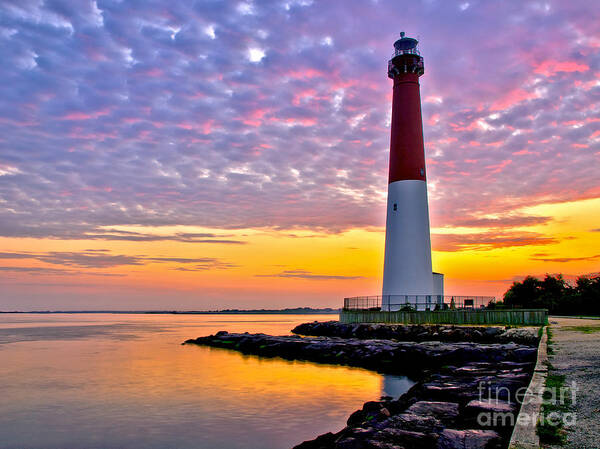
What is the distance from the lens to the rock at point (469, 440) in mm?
5639

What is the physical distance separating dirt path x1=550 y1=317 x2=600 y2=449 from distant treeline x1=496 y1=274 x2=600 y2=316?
34963 mm

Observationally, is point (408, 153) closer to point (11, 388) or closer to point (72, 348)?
point (11, 388)

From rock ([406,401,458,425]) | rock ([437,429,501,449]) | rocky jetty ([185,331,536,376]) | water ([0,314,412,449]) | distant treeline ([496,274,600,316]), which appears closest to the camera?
rock ([437,429,501,449])

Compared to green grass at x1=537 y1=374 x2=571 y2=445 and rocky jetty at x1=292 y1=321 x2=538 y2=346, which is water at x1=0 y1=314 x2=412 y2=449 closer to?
green grass at x1=537 y1=374 x2=571 y2=445

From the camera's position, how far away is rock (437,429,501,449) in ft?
18.5

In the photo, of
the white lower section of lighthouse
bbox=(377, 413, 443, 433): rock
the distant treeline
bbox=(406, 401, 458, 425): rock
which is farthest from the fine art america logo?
the distant treeline

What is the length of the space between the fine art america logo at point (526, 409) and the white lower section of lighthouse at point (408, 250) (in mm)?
19906

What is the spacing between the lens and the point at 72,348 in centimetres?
3388

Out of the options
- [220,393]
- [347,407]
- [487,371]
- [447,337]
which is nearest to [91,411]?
[220,393]

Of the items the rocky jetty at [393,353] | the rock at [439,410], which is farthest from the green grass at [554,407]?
the rocky jetty at [393,353]

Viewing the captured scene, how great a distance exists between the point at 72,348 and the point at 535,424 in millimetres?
35169

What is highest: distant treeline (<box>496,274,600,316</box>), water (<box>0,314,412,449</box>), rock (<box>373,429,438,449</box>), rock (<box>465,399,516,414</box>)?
distant treeline (<box>496,274,600,316</box>)

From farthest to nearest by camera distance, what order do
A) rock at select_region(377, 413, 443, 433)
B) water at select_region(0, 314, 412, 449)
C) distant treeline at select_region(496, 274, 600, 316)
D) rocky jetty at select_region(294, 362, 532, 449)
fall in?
distant treeline at select_region(496, 274, 600, 316)
water at select_region(0, 314, 412, 449)
rock at select_region(377, 413, 443, 433)
rocky jetty at select_region(294, 362, 532, 449)

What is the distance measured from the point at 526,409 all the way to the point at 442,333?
63.3ft
